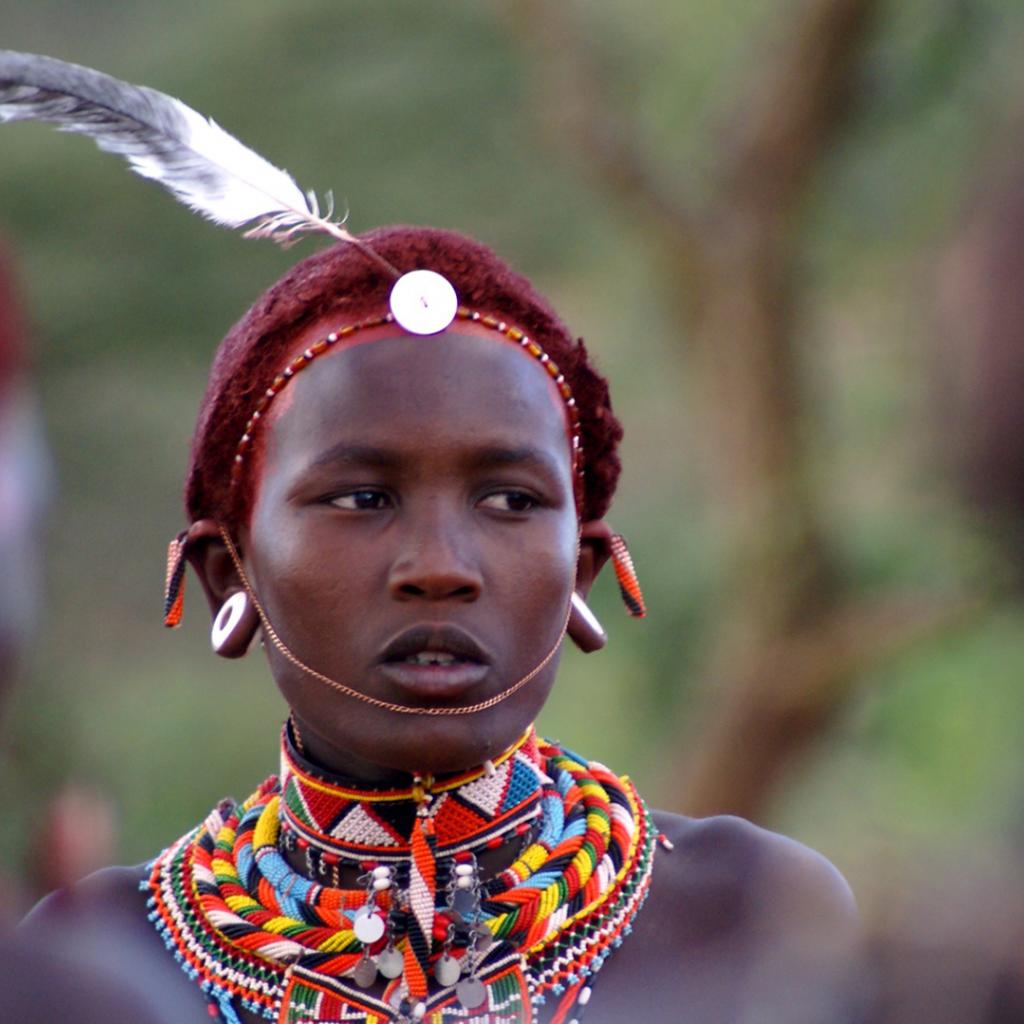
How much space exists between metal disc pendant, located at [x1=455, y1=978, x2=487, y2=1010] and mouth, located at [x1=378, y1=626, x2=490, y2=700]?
1.47 ft

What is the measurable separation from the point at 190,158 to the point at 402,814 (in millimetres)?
1139

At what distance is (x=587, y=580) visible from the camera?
11.8ft

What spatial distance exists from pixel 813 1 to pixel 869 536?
2.48 m

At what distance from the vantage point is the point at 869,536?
376 inches

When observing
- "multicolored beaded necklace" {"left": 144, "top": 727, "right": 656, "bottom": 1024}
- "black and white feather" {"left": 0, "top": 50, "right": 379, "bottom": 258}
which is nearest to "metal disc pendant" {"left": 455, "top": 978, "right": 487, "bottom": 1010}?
"multicolored beaded necklace" {"left": 144, "top": 727, "right": 656, "bottom": 1024}

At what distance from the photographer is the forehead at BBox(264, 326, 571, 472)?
3.19m

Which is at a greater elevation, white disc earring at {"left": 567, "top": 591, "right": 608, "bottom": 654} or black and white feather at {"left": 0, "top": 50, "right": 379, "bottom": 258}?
black and white feather at {"left": 0, "top": 50, "right": 379, "bottom": 258}

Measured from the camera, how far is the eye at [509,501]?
3256mm

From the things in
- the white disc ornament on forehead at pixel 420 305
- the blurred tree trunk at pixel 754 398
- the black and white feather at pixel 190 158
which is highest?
the black and white feather at pixel 190 158

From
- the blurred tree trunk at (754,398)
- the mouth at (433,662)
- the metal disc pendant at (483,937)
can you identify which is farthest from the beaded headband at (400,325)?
the blurred tree trunk at (754,398)

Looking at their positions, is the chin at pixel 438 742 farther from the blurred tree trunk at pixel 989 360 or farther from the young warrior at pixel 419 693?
the blurred tree trunk at pixel 989 360

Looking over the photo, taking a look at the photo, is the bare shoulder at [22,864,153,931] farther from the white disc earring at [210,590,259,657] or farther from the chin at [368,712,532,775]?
the chin at [368,712,532,775]

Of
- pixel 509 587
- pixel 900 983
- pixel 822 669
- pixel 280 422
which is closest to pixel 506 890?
pixel 509 587

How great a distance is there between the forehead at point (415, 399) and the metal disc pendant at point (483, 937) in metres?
0.76
